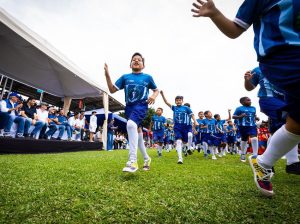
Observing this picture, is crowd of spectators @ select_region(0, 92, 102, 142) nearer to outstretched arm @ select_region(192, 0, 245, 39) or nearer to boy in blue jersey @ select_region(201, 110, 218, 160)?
boy in blue jersey @ select_region(201, 110, 218, 160)

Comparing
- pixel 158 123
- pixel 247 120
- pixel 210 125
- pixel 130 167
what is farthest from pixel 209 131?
pixel 130 167

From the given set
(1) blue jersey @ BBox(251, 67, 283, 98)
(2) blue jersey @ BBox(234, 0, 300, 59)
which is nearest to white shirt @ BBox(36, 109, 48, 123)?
(1) blue jersey @ BBox(251, 67, 283, 98)

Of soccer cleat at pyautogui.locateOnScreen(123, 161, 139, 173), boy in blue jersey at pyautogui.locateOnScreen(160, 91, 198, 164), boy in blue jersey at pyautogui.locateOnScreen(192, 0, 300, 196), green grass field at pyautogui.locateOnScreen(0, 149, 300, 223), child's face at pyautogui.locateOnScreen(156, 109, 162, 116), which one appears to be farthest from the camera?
child's face at pyautogui.locateOnScreen(156, 109, 162, 116)

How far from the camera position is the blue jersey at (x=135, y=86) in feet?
13.1

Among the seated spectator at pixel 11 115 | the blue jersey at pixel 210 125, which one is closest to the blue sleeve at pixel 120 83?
the seated spectator at pixel 11 115

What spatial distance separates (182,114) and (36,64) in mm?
9263

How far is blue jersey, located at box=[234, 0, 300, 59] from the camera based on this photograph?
1501 millimetres

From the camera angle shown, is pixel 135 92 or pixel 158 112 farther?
pixel 158 112

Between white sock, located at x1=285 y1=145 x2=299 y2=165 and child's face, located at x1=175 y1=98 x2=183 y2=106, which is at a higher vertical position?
child's face, located at x1=175 y1=98 x2=183 y2=106

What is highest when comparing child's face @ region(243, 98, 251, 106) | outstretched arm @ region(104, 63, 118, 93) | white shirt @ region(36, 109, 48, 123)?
white shirt @ region(36, 109, 48, 123)

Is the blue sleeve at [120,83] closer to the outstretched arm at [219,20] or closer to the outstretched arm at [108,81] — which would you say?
the outstretched arm at [108,81]

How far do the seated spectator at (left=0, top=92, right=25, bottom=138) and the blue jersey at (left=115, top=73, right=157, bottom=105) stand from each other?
20.3 ft

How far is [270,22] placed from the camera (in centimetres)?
165

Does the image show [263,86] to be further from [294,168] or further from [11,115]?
[11,115]
